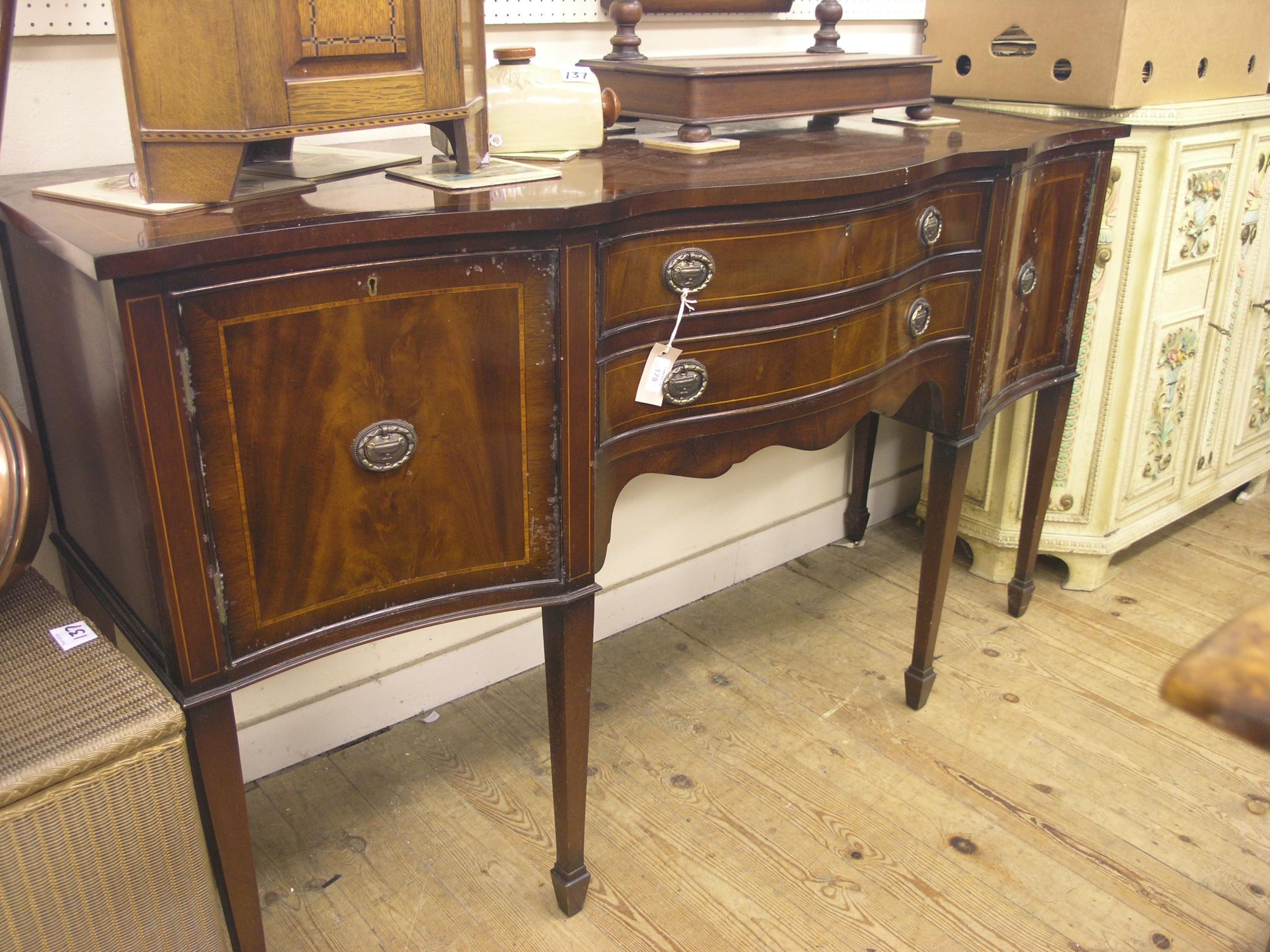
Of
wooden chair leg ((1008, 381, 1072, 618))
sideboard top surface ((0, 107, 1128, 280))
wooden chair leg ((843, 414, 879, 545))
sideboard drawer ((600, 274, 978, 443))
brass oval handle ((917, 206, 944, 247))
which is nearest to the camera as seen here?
sideboard top surface ((0, 107, 1128, 280))

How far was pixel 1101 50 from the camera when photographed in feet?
6.57

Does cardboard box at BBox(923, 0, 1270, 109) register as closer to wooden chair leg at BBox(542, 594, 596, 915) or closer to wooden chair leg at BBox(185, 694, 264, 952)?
wooden chair leg at BBox(542, 594, 596, 915)

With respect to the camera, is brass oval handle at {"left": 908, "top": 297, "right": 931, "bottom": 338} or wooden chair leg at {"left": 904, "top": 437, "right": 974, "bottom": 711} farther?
wooden chair leg at {"left": 904, "top": 437, "right": 974, "bottom": 711}

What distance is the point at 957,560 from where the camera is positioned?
2551mm

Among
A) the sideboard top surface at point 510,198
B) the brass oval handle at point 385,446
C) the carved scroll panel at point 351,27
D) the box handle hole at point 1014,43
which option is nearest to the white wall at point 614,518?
the sideboard top surface at point 510,198

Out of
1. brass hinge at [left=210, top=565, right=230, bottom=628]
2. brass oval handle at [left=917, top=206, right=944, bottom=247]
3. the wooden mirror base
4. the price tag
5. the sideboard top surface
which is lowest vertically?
the price tag

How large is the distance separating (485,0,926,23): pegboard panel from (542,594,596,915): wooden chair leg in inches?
37.8

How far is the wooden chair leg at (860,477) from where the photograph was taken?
2521 millimetres

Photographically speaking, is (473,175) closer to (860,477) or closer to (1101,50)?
(1101,50)

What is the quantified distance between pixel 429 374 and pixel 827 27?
3.50 feet

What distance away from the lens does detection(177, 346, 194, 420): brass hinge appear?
3.12 ft

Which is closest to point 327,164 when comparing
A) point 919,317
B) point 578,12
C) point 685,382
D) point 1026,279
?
point 685,382

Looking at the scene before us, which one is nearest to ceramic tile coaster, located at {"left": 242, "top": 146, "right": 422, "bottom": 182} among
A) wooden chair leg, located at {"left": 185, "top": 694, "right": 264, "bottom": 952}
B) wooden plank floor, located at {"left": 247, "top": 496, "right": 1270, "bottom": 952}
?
wooden chair leg, located at {"left": 185, "top": 694, "right": 264, "bottom": 952}

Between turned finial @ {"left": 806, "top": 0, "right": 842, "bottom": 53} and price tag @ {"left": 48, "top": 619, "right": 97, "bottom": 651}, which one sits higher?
turned finial @ {"left": 806, "top": 0, "right": 842, "bottom": 53}
